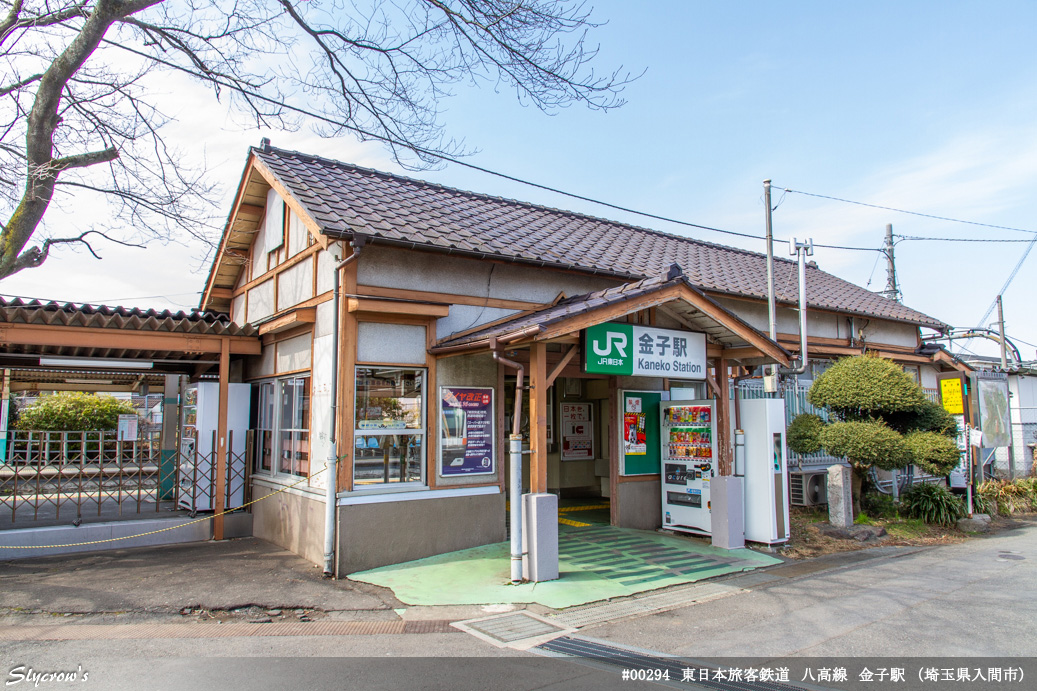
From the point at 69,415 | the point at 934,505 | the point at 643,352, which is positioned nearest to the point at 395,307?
the point at 643,352

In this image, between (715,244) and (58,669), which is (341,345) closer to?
(58,669)

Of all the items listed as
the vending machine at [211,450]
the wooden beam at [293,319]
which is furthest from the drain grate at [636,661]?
the vending machine at [211,450]

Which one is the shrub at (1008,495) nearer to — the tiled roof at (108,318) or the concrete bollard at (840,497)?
the concrete bollard at (840,497)

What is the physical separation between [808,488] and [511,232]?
7861 mm

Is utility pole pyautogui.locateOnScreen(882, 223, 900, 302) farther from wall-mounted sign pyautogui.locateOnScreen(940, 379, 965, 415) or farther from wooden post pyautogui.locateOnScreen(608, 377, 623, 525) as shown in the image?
wooden post pyautogui.locateOnScreen(608, 377, 623, 525)

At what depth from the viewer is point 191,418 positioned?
41.3 ft

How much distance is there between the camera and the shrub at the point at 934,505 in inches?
472

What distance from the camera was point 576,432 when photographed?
13.5 metres

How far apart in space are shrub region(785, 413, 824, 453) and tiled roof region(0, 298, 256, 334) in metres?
9.68

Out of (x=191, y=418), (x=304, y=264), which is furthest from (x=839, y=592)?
(x=191, y=418)

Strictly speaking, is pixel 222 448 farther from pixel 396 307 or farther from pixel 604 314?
pixel 604 314

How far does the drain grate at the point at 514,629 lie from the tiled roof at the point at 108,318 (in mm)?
6807

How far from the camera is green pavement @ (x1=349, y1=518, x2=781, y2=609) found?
23.5 feet

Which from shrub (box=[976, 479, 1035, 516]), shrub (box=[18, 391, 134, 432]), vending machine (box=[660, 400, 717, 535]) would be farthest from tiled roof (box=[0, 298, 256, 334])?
shrub (box=[976, 479, 1035, 516])
